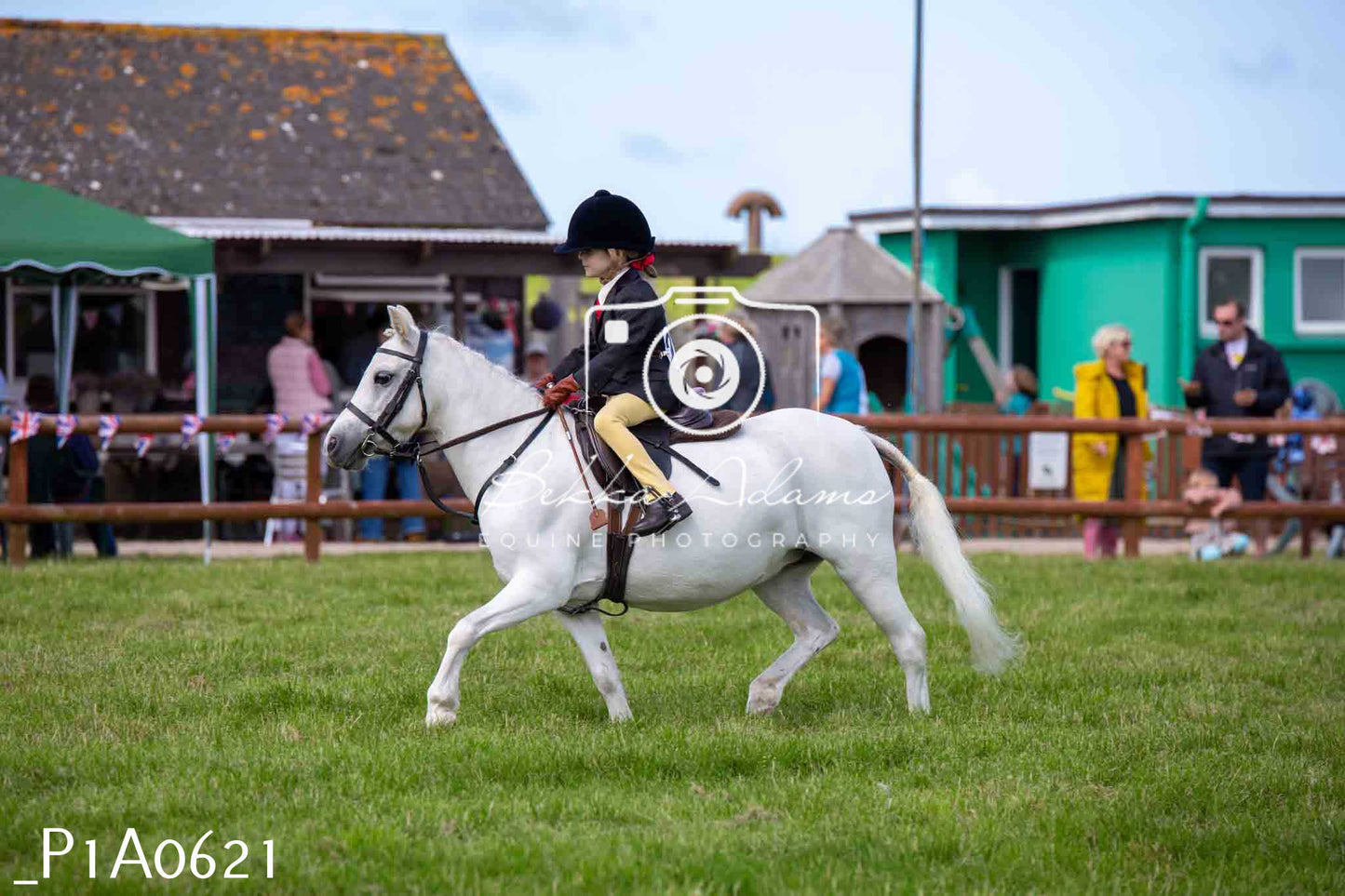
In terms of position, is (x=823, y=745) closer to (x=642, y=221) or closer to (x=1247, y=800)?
(x=1247, y=800)

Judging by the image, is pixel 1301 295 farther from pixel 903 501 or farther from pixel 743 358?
pixel 743 358

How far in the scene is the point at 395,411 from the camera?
6.96 meters

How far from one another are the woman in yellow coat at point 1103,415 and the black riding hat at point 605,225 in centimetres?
775

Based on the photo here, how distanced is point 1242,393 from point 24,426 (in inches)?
415

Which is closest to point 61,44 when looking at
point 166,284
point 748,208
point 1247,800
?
point 166,284

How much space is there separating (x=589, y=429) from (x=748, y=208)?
18.2 metres

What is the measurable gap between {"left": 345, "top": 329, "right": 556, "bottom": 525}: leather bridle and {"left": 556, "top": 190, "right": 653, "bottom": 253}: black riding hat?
2.61 feet

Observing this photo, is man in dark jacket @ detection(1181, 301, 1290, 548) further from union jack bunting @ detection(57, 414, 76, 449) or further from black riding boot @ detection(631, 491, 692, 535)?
union jack bunting @ detection(57, 414, 76, 449)

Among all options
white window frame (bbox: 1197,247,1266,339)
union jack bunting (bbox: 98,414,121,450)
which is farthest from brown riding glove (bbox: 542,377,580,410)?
white window frame (bbox: 1197,247,1266,339)

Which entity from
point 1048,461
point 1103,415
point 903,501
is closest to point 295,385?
point 903,501

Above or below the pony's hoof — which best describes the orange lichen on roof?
above

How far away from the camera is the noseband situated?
6.92 meters

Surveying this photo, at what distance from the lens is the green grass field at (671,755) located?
493 cm

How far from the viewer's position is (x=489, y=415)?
23.4 ft
